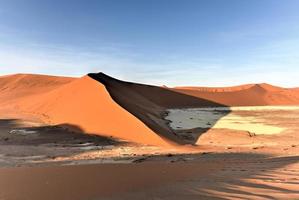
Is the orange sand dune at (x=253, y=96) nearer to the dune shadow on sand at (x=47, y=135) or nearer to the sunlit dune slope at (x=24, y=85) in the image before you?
the sunlit dune slope at (x=24, y=85)

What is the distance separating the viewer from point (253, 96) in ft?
141

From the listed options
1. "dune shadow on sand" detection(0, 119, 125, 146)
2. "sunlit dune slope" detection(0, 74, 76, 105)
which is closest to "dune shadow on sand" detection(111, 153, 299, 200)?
"dune shadow on sand" detection(0, 119, 125, 146)

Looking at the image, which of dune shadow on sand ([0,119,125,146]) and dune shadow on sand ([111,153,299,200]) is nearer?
dune shadow on sand ([111,153,299,200])

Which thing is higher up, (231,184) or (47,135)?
(47,135)

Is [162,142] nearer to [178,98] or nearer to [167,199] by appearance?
[167,199]

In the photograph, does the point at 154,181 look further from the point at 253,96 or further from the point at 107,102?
the point at 253,96

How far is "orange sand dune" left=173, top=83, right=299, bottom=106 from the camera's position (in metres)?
39.8

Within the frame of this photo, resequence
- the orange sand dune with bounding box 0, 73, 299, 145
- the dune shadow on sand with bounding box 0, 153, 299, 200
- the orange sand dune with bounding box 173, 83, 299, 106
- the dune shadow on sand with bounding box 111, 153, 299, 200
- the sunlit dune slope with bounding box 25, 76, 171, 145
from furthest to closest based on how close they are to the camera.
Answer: the orange sand dune with bounding box 173, 83, 299, 106 → the orange sand dune with bounding box 0, 73, 299, 145 → the sunlit dune slope with bounding box 25, 76, 171, 145 → the dune shadow on sand with bounding box 0, 153, 299, 200 → the dune shadow on sand with bounding box 111, 153, 299, 200

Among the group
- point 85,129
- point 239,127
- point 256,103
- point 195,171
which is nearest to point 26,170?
point 195,171

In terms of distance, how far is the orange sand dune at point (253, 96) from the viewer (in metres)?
39.8

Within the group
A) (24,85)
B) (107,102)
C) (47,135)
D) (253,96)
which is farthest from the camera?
(253,96)

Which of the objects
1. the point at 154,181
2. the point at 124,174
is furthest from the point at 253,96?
the point at 154,181

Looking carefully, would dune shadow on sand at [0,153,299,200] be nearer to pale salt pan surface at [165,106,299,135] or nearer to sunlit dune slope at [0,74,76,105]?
pale salt pan surface at [165,106,299,135]

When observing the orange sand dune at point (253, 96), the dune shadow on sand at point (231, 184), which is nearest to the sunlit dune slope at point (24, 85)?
the orange sand dune at point (253, 96)
